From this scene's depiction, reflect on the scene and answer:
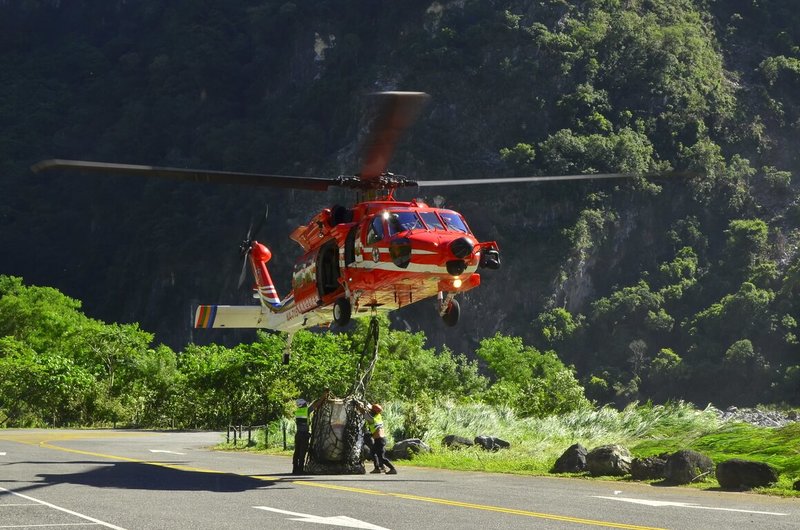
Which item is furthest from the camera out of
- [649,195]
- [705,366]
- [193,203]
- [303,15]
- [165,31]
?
[165,31]

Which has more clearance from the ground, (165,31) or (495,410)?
(165,31)

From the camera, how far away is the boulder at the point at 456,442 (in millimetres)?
25250

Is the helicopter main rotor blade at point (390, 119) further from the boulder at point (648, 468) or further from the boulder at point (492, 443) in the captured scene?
the boulder at point (492, 443)

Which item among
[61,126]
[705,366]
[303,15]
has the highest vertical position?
[303,15]

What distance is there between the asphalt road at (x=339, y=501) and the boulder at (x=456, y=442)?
2.88 meters

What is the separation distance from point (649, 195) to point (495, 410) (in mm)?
110180

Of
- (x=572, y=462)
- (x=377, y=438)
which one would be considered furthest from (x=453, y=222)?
(x=572, y=462)

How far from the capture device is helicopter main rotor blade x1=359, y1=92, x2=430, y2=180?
1905 cm

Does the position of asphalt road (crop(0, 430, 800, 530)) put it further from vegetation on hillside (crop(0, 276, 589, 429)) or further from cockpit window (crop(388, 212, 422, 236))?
vegetation on hillside (crop(0, 276, 589, 429))

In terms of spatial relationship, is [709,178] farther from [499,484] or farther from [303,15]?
[499,484]

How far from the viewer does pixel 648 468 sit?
1931cm

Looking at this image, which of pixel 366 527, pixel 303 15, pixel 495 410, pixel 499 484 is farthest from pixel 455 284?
pixel 303 15

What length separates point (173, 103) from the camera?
6762 inches

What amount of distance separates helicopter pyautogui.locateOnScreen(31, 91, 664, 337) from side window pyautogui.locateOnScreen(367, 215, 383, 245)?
2cm
